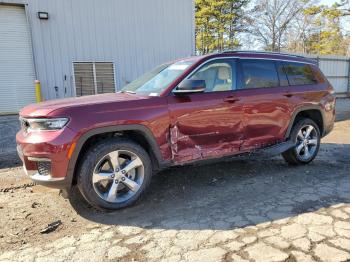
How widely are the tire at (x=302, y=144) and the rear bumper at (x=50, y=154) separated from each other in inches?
144

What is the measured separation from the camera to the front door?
4.16 metres

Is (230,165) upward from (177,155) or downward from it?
downward

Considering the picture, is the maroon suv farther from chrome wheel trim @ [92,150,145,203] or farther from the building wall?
the building wall

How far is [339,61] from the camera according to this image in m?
19.4

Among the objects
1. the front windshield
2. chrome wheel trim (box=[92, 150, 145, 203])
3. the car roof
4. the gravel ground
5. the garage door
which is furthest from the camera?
the garage door

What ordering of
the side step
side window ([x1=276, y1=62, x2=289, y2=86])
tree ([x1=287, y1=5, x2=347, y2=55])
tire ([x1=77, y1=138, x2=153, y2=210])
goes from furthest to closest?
tree ([x1=287, y1=5, x2=347, y2=55])
side window ([x1=276, y1=62, x2=289, y2=86])
the side step
tire ([x1=77, y1=138, x2=153, y2=210])

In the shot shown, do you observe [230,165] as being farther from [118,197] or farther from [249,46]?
[249,46]

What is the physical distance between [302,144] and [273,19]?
35374 millimetres

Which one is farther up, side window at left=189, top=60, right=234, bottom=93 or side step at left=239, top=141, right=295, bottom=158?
side window at left=189, top=60, right=234, bottom=93

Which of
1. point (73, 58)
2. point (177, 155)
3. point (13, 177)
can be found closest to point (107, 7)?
point (73, 58)

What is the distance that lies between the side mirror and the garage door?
8.43 m

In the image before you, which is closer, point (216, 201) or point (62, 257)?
point (62, 257)

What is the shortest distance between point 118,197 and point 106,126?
2.97 ft

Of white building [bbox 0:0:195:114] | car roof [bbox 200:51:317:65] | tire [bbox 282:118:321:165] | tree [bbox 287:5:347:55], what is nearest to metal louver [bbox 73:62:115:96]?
white building [bbox 0:0:195:114]
